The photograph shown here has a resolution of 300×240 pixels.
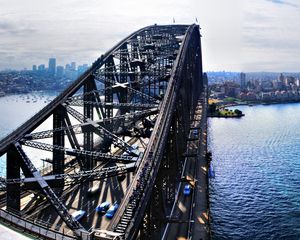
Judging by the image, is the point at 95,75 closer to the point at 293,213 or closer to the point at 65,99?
the point at 65,99

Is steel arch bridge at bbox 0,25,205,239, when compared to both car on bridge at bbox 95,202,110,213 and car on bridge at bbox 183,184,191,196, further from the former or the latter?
car on bridge at bbox 183,184,191,196

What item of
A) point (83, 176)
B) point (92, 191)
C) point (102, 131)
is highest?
point (102, 131)

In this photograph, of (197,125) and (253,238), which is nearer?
(253,238)

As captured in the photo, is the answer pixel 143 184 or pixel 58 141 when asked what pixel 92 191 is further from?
pixel 143 184

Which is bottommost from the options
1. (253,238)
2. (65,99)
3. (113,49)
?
(253,238)

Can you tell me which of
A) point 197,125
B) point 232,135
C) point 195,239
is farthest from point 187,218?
point 232,135

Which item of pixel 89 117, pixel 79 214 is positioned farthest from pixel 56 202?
pixel 89 117

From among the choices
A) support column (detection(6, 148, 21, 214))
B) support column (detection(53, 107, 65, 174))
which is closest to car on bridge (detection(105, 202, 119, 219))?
support column (detection(53, 107, 65, 174))
